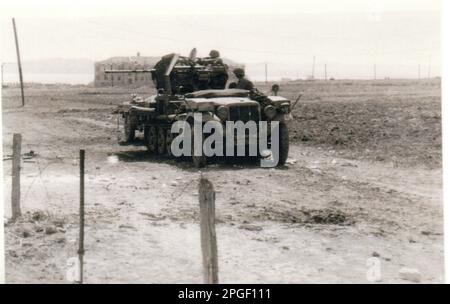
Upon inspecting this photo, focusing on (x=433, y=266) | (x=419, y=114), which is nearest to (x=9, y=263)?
(x=433, y=266)

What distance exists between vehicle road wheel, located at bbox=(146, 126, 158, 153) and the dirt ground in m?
0.25

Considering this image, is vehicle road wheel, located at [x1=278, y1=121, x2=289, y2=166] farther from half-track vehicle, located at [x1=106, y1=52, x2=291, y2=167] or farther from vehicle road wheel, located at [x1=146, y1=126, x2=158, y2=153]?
vehicle road wheel, located at [x1=146, y1=126, x2=158, y2=153]

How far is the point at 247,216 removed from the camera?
9.44m

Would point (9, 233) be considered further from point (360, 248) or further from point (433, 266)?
point (433, 266)

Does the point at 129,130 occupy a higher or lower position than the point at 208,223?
lower

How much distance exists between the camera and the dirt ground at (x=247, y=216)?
24.1ft

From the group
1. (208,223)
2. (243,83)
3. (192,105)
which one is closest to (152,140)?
(243,83)

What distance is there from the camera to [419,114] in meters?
20.1

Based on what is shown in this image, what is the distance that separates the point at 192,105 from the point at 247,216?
4.74m

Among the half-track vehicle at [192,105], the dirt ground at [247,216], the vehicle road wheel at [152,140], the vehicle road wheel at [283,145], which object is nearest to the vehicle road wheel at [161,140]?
the half-track vehicle at [192,105]

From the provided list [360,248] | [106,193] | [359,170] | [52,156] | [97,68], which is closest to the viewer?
[360,248]

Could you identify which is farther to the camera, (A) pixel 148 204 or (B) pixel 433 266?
(A) pixel 148 204

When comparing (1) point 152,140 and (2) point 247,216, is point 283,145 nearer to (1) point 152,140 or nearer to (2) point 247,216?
(1) point 152,140
